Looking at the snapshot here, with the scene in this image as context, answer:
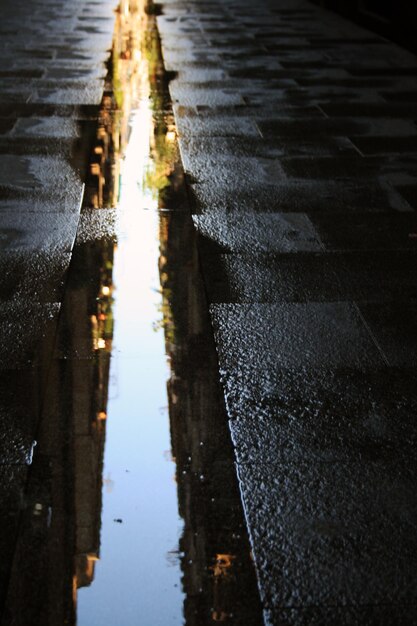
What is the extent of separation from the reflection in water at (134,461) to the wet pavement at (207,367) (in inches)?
0.4

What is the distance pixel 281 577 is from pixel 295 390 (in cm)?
134

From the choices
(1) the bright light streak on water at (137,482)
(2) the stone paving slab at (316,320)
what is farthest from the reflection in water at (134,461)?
(2) the stone paving slab at (316,320)

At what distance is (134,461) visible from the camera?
3.85 m

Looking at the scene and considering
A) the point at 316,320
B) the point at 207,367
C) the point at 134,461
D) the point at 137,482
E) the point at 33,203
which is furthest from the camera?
the point at 33,203

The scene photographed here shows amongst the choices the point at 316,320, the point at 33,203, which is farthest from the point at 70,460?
the point at 33,203

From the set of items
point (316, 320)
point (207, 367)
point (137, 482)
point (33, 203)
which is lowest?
point (137, 482)

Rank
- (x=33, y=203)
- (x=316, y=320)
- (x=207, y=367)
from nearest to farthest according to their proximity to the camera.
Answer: (x=207, y=367) < (x=316, y=320) < (x=33, y=203)

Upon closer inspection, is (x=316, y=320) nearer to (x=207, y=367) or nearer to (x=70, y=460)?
(x=207, y=367)

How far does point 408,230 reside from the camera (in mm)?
6590

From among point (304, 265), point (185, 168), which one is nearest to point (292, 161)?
point (185, 168)

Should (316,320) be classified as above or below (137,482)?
above

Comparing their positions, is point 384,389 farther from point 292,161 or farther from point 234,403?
point 292,161

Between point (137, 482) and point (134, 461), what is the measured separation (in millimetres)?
162

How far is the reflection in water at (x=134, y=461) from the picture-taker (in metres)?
3.07
